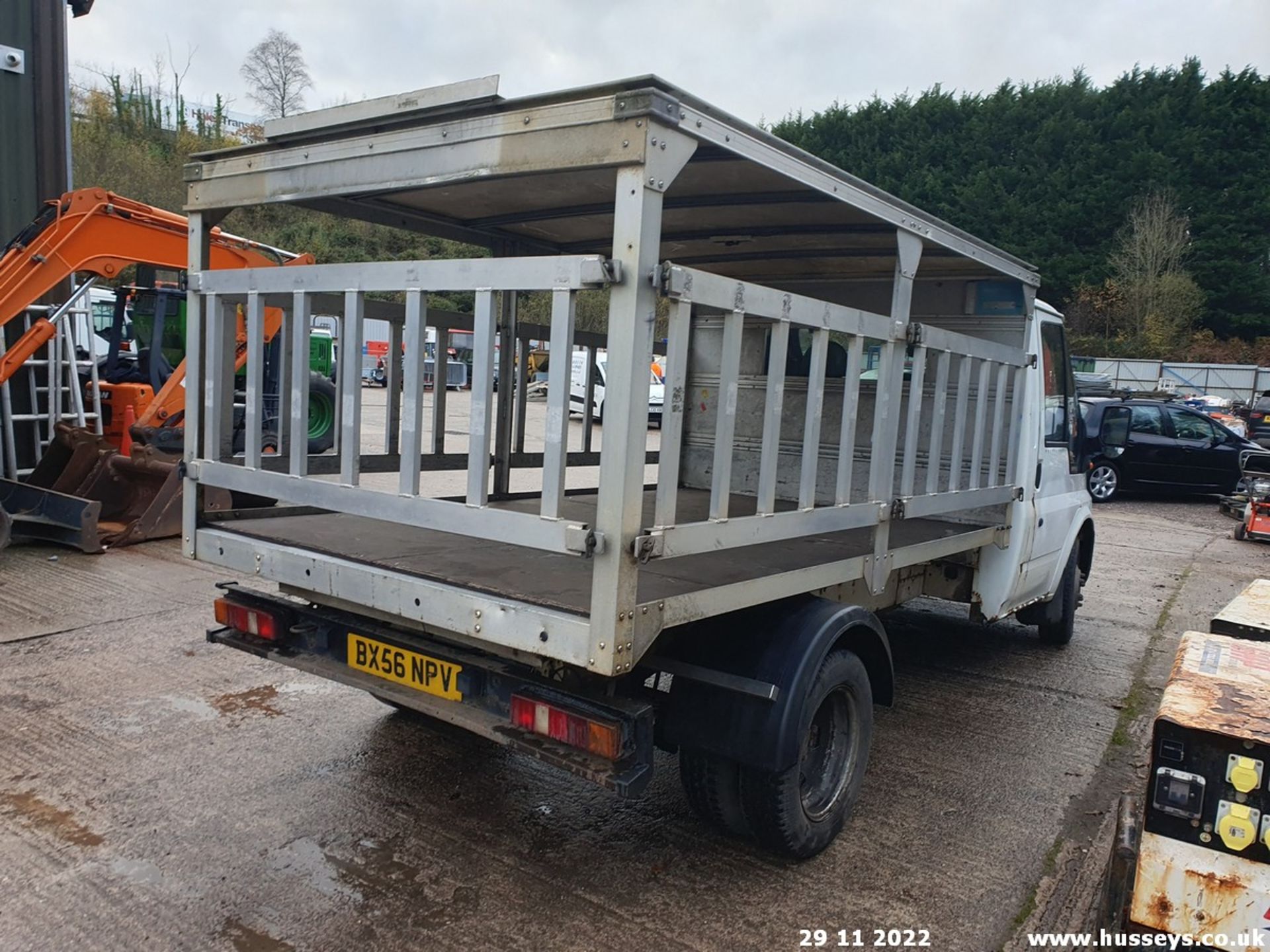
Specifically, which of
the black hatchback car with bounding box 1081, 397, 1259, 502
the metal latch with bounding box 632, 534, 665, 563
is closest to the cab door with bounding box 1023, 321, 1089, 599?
the metal latch with bounding box 632, 534, 665, 563

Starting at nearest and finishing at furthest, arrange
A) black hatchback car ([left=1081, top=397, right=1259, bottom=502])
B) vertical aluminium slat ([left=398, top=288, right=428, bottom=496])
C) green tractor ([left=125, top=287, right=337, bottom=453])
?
vertical aluminium slat ([left=398, top=288, right=428, bottom=496]) < green tractor ([left=125, top=287, right=337, bottom=453]) < black hatchback car ([left=1081, top=397, right=1259, bottom=502])

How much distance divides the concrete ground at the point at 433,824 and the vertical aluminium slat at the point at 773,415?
137 centimetres

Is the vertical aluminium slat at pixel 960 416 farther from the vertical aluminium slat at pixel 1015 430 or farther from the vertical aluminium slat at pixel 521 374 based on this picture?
the vertical aluminium slat at pixel 521 374

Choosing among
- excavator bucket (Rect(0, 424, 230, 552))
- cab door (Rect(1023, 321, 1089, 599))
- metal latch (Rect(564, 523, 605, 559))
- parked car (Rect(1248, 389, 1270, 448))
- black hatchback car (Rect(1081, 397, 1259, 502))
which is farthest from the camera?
parked car (Rect(1248, 389, 1270, 448))

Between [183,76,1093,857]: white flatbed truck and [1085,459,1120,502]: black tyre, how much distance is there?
1195 cm

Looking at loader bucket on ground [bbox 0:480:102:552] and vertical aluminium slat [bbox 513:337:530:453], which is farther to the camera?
loader bucket on ground [bbox 0:480:102:552]

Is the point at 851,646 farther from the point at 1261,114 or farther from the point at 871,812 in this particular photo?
the point at 1261,114

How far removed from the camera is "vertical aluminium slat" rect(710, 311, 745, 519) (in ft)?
8.75

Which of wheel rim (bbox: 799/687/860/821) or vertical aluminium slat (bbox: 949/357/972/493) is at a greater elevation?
vertical aluminium slat (bbox: 949/357/972/493)

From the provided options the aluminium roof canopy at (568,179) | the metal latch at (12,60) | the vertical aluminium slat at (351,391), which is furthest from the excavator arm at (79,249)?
the vertical aluminium slat at (351,391)

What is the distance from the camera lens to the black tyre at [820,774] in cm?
308

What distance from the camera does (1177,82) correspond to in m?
42.8

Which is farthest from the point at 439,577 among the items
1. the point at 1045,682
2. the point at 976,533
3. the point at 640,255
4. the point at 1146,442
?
the point at 1146,442

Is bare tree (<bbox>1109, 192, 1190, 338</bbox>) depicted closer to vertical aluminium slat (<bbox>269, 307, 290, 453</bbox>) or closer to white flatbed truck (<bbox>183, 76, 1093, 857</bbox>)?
white flatbed truck (<bbox>183, 76, 1093, 857</bbox>)
